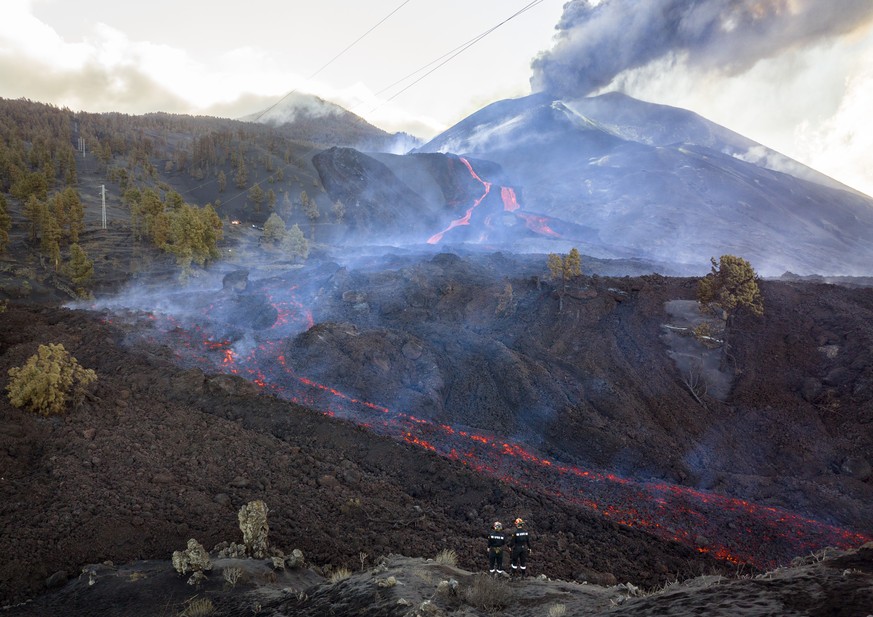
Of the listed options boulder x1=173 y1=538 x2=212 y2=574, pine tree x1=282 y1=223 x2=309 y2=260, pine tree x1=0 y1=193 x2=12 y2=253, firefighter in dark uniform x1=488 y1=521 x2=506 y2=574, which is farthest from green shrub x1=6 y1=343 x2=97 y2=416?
pine tree x1=282 y1=223 x2=309 y2=260

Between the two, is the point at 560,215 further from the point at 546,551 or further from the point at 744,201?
the point at 546,551

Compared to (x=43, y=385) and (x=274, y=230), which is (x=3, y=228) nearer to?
(x=274, y=230)

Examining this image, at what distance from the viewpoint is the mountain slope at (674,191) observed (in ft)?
266

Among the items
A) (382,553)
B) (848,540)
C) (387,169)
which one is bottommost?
(848,540)

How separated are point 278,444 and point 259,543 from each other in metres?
5.62

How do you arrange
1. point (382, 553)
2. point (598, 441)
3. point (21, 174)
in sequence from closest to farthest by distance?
point (382, 553), point (598, 441), point (21, 174)

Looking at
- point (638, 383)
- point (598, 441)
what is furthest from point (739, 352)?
point (598, 441)

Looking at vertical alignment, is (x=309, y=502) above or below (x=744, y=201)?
below

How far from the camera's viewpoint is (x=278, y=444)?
47.5 ft

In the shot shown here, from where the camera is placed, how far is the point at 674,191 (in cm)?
10019

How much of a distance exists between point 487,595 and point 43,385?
12536 millimetres

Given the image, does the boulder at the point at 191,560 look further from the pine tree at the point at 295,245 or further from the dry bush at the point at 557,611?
the pine tree at the point at 295,245

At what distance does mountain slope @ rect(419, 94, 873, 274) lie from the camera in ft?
266

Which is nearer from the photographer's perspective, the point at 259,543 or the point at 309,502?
the point at 259,543
